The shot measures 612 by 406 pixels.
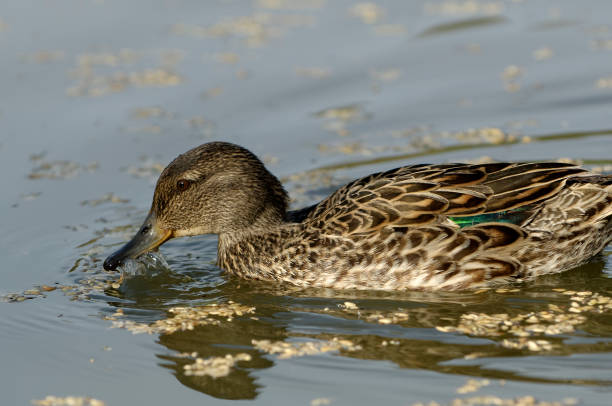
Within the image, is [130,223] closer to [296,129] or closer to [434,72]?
[296,129]

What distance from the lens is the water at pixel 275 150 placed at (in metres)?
7.30

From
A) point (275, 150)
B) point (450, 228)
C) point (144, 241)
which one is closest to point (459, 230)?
point (450, 228)

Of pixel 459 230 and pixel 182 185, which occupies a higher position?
pixel 182 185

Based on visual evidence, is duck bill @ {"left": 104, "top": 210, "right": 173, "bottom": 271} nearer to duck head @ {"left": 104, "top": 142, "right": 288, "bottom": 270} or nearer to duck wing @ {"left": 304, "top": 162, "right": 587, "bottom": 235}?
duck head @ {"left": 104, "top": 142, "right": 288, "bottom": 270}

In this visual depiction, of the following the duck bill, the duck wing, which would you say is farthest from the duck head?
the duck wing

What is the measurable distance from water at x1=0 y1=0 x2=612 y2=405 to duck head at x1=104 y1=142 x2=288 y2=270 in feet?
1.43

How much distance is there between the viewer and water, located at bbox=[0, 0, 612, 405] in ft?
23.9

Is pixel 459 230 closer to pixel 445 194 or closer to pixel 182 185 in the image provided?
pixel 445 194

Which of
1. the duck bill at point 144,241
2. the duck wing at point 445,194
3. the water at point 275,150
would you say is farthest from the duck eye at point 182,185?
the duck wing at point 445,194

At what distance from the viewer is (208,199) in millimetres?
9367

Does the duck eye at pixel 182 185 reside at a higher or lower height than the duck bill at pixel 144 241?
higher

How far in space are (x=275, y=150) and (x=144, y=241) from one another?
330 centimetres

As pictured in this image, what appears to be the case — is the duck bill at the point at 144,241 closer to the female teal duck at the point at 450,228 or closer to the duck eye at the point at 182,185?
the female teal duck at the point at 450,228

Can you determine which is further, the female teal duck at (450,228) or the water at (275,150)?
the female teal duck at (450,228)
